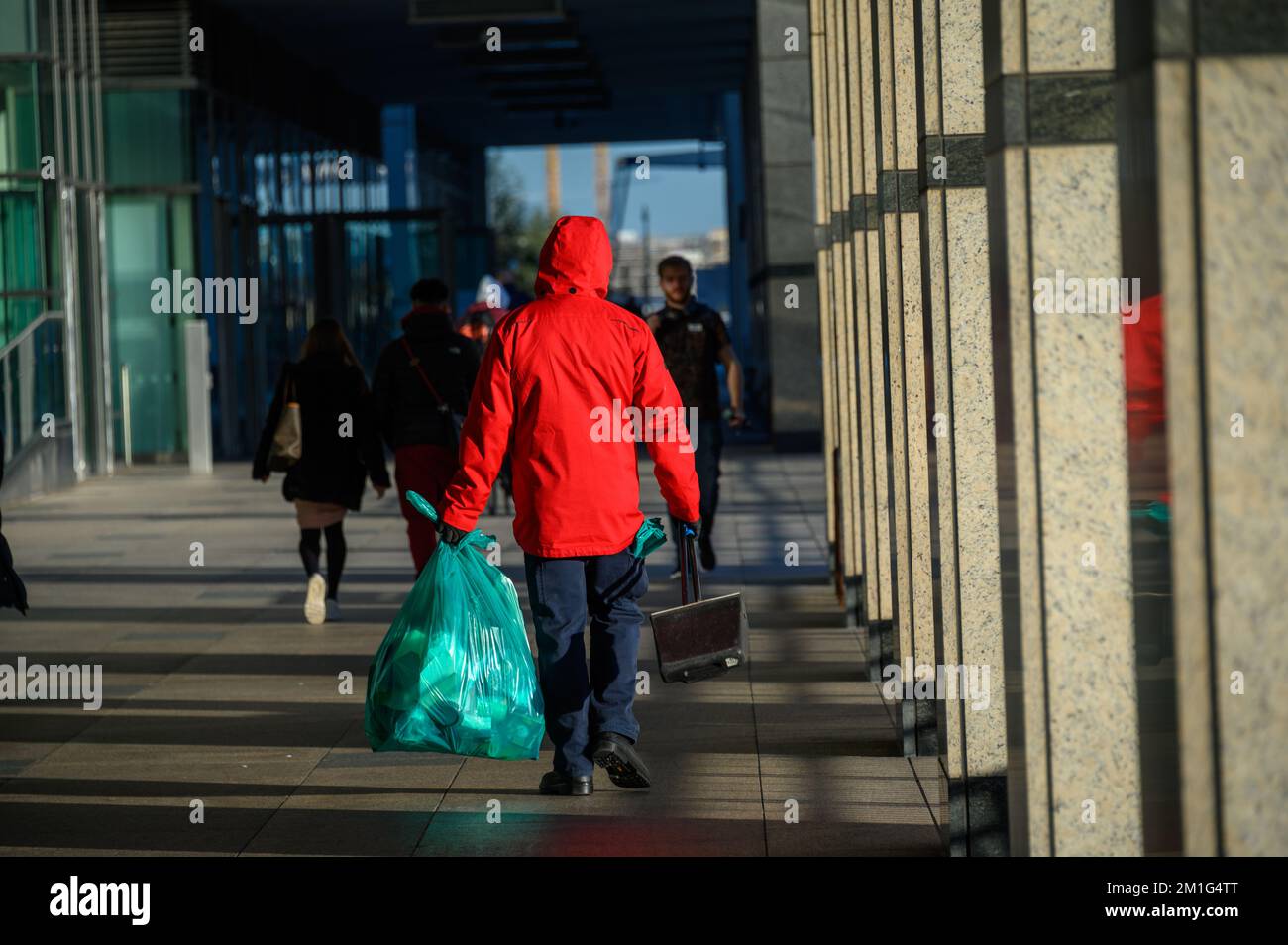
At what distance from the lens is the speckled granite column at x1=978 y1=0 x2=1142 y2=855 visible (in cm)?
371

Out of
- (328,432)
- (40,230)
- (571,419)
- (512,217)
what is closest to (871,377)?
(571,419)

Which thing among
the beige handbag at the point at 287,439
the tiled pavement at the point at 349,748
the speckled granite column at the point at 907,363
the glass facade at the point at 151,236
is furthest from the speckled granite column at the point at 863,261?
the glass facade at the point at 151,236

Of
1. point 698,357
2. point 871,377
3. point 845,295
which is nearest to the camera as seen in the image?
point 871,377

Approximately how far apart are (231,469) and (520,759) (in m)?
15.4

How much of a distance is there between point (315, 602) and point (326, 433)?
90 cm

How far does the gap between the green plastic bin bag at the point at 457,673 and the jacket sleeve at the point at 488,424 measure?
10.5 inches

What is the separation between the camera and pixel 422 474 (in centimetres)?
912

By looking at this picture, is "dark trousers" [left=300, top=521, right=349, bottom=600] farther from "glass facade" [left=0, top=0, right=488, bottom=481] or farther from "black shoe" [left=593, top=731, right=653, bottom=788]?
"glass facade" [left=0, top=0, right=488, bottom=481]

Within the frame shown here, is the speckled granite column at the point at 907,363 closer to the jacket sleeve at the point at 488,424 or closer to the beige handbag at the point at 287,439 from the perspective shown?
the jacket sleeve at the point at 488,424

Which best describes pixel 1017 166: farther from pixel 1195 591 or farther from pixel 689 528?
pixel 689 528

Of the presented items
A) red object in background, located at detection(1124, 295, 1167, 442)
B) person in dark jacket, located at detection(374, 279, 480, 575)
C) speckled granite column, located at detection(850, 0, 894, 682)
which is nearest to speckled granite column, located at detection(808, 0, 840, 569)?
speckled granite column, located at detection(850, 0, 894, 682)

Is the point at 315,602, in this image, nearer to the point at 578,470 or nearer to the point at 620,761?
the point at 620,761

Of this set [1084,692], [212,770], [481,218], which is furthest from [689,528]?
[481,218]

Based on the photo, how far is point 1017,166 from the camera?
377 cm
